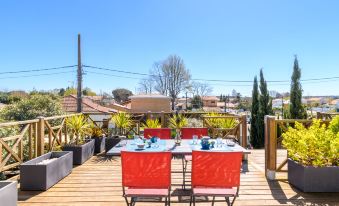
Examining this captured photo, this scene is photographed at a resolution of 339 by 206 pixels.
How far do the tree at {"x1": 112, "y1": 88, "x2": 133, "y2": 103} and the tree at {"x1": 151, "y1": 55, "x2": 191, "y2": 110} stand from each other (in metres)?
15.2

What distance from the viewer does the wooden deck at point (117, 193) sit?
13.2 ft

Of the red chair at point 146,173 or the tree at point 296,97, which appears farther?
the tree at point 296,97

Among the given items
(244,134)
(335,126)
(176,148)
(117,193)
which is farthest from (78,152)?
(335,126)

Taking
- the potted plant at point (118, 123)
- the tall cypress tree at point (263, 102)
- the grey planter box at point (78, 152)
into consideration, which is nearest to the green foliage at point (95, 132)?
the potted plant at point (118, 123)

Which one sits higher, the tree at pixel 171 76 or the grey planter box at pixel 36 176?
the tree at pixel 171 76

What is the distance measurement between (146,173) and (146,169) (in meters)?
0.05

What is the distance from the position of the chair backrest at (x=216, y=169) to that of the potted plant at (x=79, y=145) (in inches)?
164

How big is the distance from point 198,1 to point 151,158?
38.0 feet

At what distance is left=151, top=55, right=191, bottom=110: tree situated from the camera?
33.7 meters

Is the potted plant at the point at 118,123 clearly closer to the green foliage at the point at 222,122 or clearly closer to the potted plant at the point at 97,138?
the potted plant at the point at 97,138

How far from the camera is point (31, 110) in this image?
12.3 meters

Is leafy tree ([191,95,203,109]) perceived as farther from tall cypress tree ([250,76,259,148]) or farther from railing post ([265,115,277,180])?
railing post ([265,115,277,180])

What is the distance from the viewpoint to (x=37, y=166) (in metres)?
4.56

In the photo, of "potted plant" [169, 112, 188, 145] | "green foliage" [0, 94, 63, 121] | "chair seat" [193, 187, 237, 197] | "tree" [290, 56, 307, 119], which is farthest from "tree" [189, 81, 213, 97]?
"chair seat" [193, 187, 237, 197]
